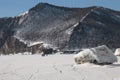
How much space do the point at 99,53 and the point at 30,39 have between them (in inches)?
5671

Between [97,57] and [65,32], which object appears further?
[65,32]

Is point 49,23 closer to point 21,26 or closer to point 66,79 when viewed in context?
point 21,26

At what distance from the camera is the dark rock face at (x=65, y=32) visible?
498ft

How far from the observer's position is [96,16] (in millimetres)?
183125

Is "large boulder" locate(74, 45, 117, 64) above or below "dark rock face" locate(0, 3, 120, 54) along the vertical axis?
below

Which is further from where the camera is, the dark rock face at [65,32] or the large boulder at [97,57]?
the dark rock face at [65,32]

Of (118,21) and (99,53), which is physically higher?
(118,21)

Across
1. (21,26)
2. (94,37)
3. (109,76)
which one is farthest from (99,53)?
(21,26)

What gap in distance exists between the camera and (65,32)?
162875 millimetres

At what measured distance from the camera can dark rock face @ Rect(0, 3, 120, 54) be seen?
15175 cm

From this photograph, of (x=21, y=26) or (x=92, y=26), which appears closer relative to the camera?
(x=92, y=26)

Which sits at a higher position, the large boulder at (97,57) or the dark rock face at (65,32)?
the dark rock face at (65,32)

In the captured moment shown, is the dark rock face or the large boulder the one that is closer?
the large boulder

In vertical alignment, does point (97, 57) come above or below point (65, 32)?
below
